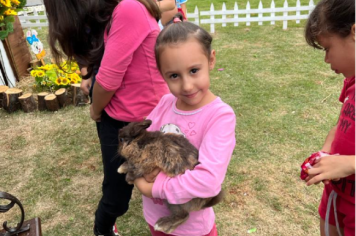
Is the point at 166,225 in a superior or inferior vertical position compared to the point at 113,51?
inferior

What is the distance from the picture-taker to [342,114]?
1682 mm

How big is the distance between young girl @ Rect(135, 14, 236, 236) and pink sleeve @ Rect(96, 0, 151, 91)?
34 centimetres

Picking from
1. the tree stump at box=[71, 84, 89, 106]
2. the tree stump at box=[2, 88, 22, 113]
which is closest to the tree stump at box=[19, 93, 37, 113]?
the tree stump at box=[2, 88, 22, 113]

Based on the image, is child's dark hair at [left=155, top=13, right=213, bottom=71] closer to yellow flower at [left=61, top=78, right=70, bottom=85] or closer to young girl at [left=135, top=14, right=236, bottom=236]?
young girl at [left=135, top=14, right=236, bottom=236]

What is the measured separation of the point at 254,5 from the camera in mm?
12594

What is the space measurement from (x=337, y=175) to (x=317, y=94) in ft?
14.7

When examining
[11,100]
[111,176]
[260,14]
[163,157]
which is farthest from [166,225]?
[260,14]

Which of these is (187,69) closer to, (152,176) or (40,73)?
(152,176)

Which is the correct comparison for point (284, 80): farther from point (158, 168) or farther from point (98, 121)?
point (158, 168)

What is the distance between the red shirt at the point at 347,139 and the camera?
1.58 metres

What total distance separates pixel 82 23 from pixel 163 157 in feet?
3.50

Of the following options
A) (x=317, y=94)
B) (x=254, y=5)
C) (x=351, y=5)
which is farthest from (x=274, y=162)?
(x=254, y=5)

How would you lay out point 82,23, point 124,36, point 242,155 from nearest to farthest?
1. point 124,36
2. point 82,23
3. point 242,155

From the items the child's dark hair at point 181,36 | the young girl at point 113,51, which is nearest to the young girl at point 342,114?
the child's dark hair at point 181,36
